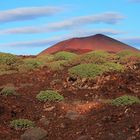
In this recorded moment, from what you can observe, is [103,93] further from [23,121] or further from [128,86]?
[23,121]

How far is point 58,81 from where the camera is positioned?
26.4 metres

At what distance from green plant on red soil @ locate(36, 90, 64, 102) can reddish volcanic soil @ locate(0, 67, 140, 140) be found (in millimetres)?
282

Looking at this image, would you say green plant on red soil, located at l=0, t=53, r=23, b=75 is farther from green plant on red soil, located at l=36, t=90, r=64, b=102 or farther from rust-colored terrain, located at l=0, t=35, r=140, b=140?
green plant on red soil, located at l=36, t=90, r=64, b=102

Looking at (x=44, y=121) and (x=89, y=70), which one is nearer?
(x=44, y=121)

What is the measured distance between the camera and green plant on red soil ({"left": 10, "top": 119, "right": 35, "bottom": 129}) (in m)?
18.8

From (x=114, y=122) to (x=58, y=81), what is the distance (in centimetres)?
940

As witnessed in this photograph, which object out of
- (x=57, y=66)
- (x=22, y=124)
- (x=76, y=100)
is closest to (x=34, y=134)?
(x=22, y=124)

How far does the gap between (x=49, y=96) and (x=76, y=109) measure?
6.44 ft

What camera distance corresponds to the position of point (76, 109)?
20.6 metres

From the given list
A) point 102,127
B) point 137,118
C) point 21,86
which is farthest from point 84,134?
point 21,86

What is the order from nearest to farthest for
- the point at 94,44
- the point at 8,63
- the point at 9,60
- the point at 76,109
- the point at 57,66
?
the point at 76,109, the point at 57,66, the point at 8,63, the point at 9,60, the point at 94,44

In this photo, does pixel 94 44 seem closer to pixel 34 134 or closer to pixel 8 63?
pixel 8 63

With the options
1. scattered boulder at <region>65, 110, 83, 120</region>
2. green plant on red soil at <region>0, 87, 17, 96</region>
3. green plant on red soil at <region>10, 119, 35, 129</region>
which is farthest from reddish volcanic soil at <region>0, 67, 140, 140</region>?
green plant on red soil at <region>0, 87, 17, 96</region>

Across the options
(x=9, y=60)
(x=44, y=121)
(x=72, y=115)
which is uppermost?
(x=9, y=60)
